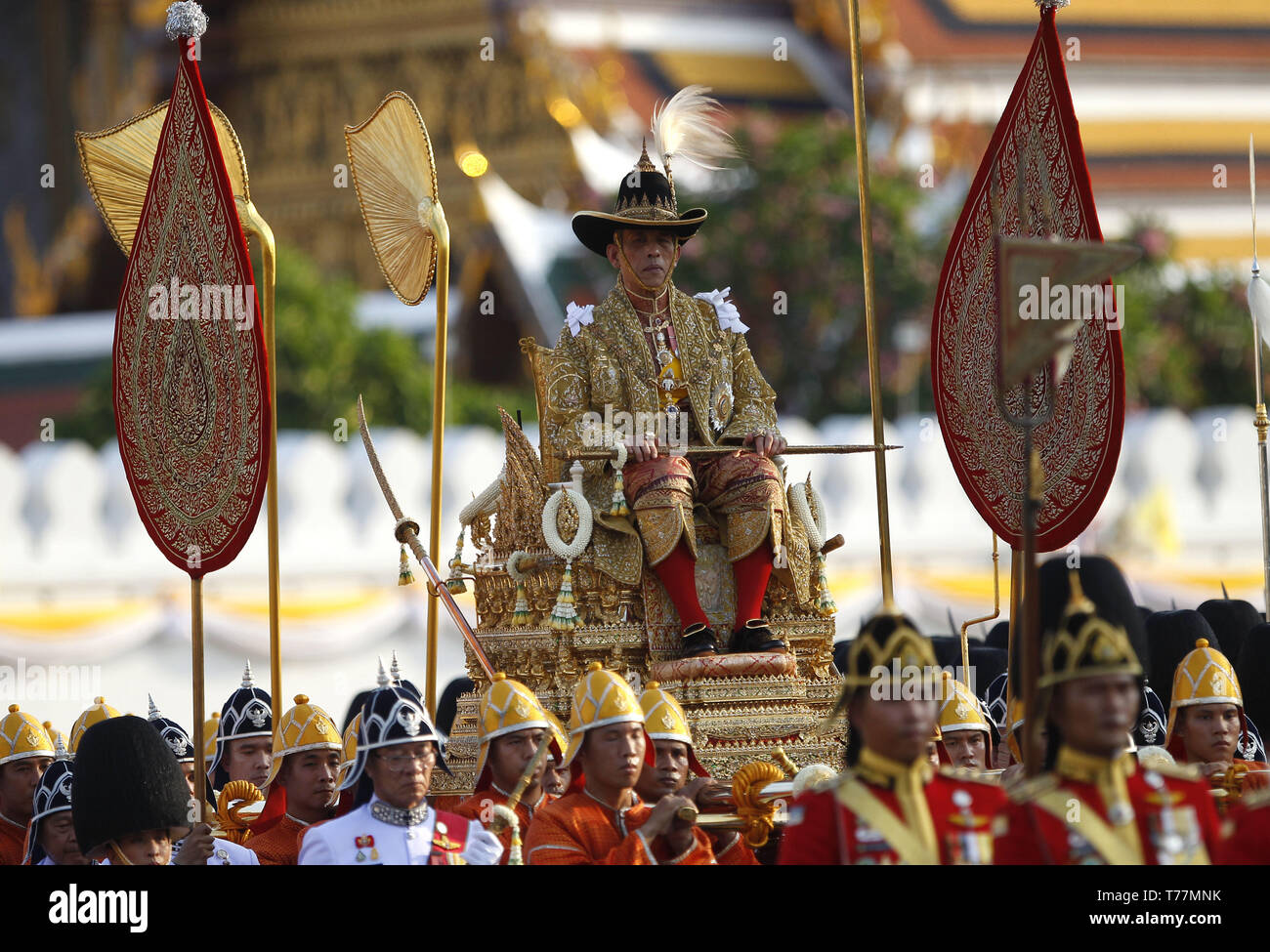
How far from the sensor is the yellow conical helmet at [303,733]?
35.4 ft

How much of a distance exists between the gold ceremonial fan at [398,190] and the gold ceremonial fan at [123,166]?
2.34 ft

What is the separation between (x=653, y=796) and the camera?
9.77 metres

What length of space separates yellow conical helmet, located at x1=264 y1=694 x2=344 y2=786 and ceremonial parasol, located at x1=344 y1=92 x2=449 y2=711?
1.30m

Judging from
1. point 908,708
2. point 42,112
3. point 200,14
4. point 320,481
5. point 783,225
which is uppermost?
point 42,112

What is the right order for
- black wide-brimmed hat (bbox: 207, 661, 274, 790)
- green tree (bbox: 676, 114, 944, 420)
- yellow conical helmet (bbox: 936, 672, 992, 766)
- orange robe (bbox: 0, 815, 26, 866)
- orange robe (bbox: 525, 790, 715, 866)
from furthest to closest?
green tree (bbox: 676, 114, 944, 420) < black wide-brimmed hat (bbox: 207, 661, 274, 790) < orange robe (bbox: 0, 815, 26, 866) < yellow conical helmet (bbox: 936, 672, 992, 766) < orange robe (bbox: 525, 790, 715, 866)

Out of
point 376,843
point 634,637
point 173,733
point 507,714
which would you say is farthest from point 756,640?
point 173,733

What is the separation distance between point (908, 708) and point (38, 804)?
4.44 metres

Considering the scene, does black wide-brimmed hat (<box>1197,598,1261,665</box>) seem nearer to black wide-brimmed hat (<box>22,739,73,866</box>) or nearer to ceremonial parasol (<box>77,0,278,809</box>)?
ceremonial parasol (<box>77,0,278,809</box>)

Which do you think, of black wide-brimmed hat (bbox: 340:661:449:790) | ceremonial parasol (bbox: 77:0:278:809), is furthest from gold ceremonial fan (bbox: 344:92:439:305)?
black wide-brimmed hat (bbox: 340:661:449:790)

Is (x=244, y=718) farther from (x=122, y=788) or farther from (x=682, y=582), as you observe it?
(x=122, y=788)

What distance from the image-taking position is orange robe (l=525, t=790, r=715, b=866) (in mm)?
9031
